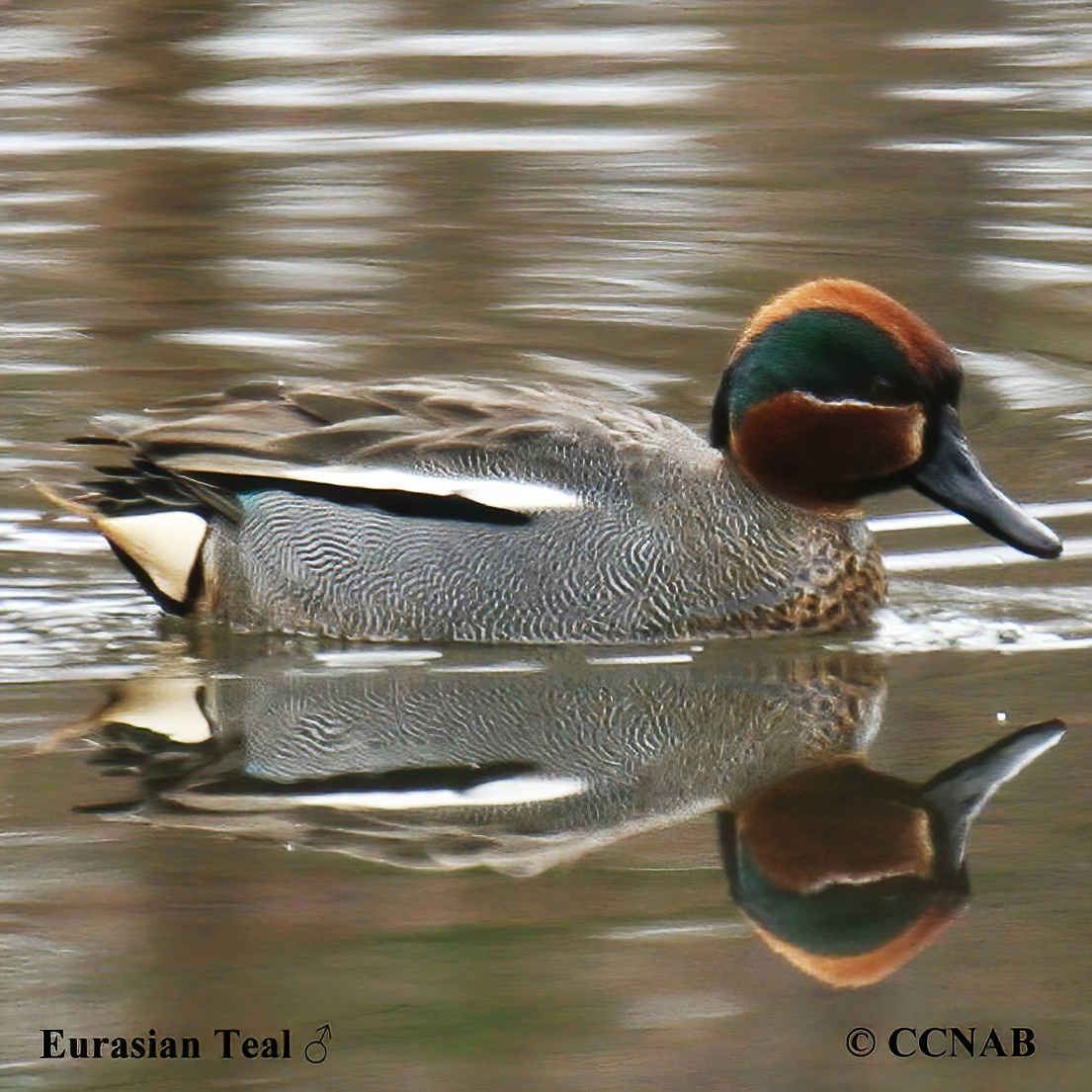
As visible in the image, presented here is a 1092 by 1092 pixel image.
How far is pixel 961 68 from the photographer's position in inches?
608

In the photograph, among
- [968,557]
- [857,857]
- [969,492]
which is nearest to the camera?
[857,857]

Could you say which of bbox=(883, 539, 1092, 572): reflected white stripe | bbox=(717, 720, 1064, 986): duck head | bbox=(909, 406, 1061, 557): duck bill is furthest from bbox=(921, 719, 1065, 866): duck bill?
bbox=(883, 539, 1092, 572): reflected white stripe

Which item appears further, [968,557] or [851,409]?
[968,557]

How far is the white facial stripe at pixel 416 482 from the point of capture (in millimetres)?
7172

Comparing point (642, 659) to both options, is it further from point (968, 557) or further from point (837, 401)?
point (968, 557)

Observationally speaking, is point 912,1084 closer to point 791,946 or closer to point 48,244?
point 791,946

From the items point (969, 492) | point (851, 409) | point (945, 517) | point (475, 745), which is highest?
point (851, 409)

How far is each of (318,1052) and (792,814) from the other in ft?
5.25

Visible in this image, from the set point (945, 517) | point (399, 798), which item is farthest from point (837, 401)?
point (399, 798)

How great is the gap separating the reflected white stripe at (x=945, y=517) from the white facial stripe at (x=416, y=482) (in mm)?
1534

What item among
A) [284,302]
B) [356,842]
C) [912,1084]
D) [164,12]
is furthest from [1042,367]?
[164,12]

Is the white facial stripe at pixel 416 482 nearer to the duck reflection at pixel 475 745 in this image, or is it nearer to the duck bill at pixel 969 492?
the duck reflection at pixel 475 745

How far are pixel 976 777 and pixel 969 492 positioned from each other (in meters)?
1.36

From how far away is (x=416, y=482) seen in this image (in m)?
7.24
